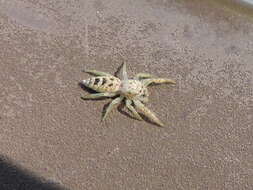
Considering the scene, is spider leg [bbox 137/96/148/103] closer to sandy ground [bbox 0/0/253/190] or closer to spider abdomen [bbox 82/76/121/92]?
sandy ground [bbox 0/0/253/190]

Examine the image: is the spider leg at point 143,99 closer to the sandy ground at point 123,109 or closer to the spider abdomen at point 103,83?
the sandy ground at point 123,109

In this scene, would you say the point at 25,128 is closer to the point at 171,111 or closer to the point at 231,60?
the point at 171,111

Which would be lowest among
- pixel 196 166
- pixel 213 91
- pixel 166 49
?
pixel 196 166

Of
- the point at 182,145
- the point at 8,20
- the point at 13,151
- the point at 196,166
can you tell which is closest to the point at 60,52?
the point at 8,20

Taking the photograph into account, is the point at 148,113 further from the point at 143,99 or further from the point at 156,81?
the point at 156,81

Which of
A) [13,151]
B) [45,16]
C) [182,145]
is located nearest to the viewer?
[13,151]

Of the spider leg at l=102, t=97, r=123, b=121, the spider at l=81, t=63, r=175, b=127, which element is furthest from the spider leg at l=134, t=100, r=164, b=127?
the spider leg at l=102, t=97, r=123, b=121
